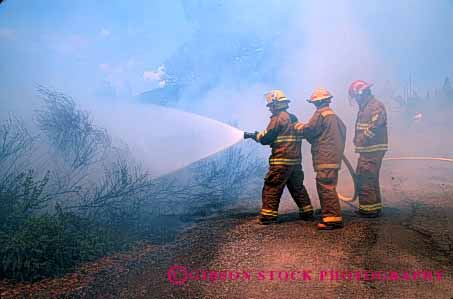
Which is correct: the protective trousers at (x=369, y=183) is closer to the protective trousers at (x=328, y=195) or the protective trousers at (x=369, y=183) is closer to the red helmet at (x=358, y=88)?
the protective trousers at (x=328, y=195)

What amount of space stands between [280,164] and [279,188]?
32cm

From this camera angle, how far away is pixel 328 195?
4.68 m

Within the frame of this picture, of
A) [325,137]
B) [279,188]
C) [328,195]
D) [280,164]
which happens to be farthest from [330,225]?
[325,137]

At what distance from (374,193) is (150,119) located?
608 cm

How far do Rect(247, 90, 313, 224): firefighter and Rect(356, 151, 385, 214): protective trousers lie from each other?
779 mm

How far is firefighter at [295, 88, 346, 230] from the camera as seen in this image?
15.5ft

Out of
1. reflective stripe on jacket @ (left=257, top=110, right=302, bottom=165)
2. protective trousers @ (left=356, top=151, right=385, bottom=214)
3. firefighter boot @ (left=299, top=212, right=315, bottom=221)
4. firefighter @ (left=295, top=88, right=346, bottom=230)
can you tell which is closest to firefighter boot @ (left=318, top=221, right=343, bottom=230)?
firefighter @ (left=295, top=88, right=346, bottom=230)

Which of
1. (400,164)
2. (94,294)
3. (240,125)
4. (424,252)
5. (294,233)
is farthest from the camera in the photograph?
(240,125)

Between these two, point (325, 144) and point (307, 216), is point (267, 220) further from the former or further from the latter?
point (325, 144)

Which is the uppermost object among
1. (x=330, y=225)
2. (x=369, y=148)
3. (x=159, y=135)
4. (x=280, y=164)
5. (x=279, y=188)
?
(x=159, y=135)

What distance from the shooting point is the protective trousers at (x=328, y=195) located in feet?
14.9

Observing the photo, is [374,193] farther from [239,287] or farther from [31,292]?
[31,292]

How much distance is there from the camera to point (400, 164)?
10.7 m

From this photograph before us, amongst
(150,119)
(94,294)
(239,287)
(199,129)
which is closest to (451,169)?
(199,129)
